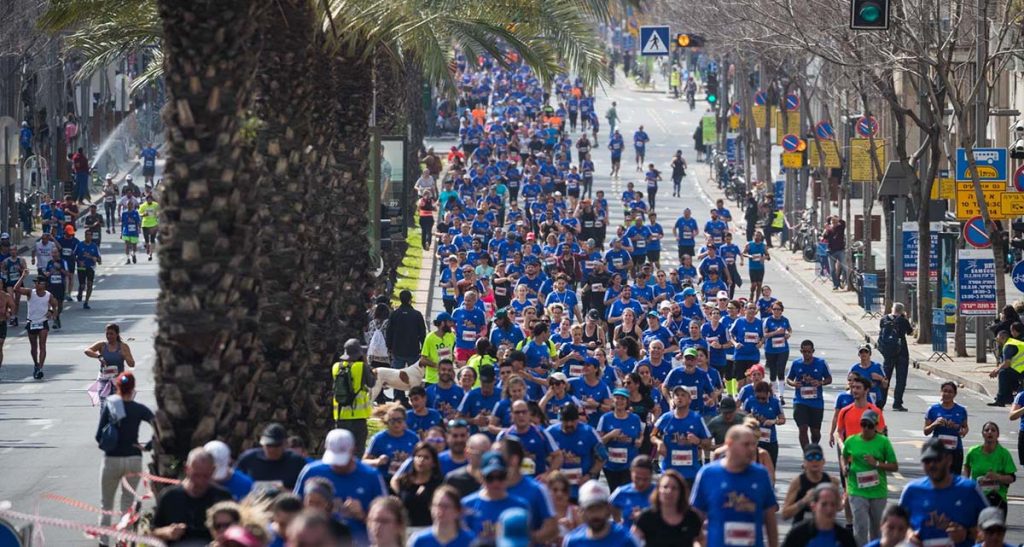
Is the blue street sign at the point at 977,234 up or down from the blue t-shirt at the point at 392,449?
up

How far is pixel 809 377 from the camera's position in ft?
70.8

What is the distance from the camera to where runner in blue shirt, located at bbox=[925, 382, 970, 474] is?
59.8 feet

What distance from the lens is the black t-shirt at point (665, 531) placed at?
39.2ft

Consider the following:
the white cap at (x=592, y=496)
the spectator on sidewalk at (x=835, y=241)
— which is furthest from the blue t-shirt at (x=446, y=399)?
the spectator on sidewalk at (x=835, y=241)

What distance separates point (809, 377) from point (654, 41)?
31967 millimetres

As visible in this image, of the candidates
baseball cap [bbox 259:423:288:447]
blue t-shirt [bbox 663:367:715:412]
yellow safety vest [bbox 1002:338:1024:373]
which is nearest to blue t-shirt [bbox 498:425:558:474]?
baseball cap [bbox 259:423:288:447]

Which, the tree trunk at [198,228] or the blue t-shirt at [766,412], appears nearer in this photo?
the tree trunk at [198,228]

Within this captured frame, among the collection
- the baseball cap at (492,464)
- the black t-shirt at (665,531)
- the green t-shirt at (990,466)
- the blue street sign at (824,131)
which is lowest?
the green t-shirt at (990,466)

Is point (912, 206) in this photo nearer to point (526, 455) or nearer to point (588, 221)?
point (588, 221)

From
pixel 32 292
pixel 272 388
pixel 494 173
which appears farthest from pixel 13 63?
pixel 272 388

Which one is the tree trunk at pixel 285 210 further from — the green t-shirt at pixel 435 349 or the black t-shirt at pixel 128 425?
the green t-shirt at pixel 435 349

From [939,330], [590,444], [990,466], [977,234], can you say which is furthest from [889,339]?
[590,444]

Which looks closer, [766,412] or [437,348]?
[766,412]

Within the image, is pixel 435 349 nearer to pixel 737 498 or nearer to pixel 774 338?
pixel 774 338
